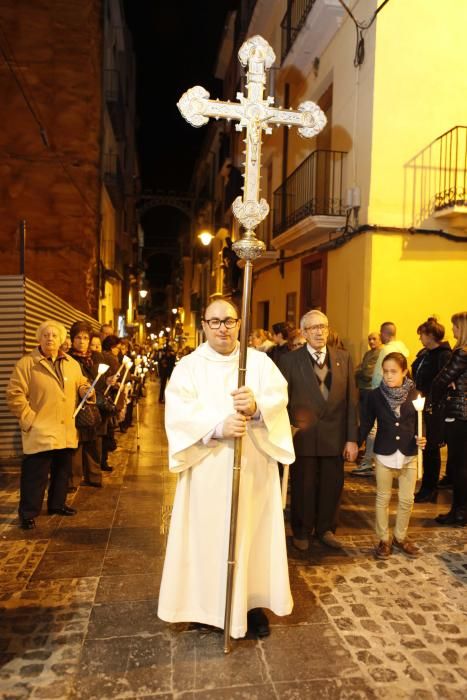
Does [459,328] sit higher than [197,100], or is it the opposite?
[197,100]

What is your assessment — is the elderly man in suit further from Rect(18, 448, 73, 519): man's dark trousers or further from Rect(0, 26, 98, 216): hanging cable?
Rect(0, 26, 98, 216): hanging cable

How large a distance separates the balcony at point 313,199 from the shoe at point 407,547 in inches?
257

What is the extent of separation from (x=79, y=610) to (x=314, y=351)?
280cm

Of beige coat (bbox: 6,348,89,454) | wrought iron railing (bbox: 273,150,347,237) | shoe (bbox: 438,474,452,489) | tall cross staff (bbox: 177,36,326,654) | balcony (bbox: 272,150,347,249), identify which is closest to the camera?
tall cross staff (bbox: 177,36,326,654)

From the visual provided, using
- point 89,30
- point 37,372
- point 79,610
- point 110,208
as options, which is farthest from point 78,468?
point 110,208

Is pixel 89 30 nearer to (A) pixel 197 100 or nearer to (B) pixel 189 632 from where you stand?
(A) pixel 197 100

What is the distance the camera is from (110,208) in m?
20.5

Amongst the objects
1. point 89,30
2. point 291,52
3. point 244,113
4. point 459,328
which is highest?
point 89,30

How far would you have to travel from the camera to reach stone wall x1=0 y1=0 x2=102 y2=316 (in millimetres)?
14820

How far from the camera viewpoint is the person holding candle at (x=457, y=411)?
219 inches

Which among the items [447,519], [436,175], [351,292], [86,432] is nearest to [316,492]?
[447,519]

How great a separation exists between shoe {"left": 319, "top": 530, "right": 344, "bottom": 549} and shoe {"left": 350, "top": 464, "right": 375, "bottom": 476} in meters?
2.61

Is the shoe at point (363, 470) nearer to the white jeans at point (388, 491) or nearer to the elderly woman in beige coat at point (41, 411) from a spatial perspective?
the white jeans at point (388, 491)

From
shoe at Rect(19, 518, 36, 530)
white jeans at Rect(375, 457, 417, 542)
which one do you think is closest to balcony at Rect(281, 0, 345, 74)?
white jeans at Rect(375, 457, 417, 542)
